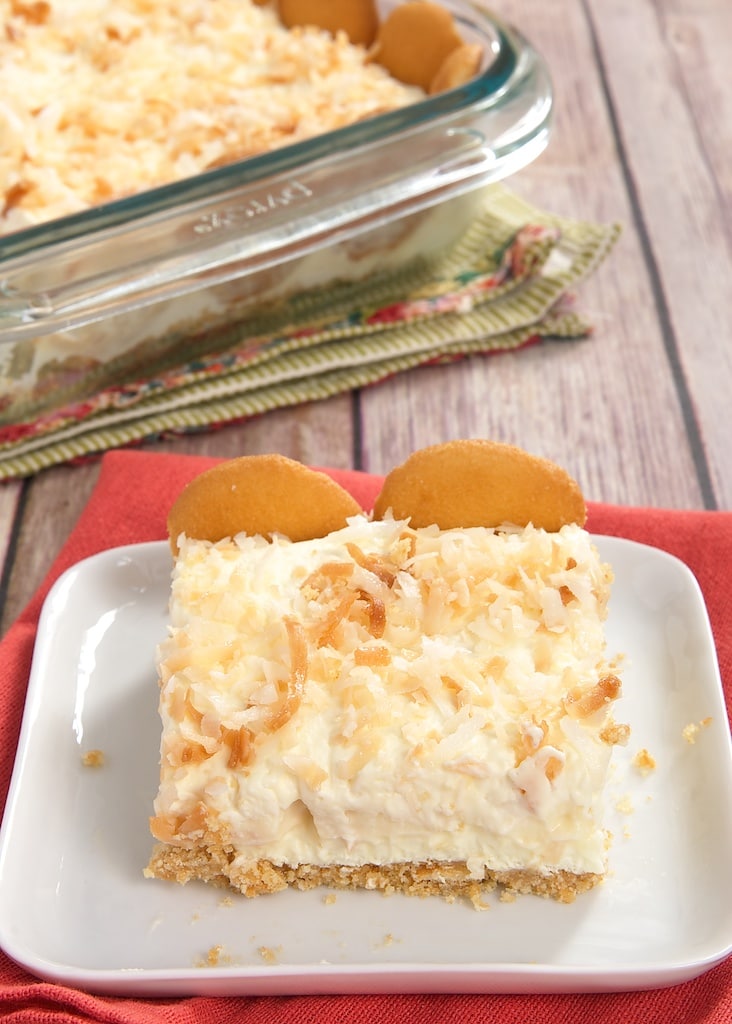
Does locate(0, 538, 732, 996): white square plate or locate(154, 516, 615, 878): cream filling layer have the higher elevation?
locate(154, 516, 615, 878): cream filling layer

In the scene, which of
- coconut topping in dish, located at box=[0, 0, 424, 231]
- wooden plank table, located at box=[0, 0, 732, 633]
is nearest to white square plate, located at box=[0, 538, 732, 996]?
wooden plank table, located at box=[0, 0, 732, 633]

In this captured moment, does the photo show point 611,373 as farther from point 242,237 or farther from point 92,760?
point 92,760

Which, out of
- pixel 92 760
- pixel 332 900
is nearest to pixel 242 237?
pixel 92 760

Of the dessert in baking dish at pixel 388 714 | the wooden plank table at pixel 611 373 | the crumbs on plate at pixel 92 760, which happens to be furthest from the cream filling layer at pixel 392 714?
the wooden plank table at pixel 611 373

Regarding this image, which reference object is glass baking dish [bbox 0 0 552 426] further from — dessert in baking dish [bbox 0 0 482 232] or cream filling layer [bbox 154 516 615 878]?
cream filling layer [bbox 154 516 615 878]

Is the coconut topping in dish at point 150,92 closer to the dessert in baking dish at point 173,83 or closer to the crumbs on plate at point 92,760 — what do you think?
the dessert in baking dish at point 173,83
